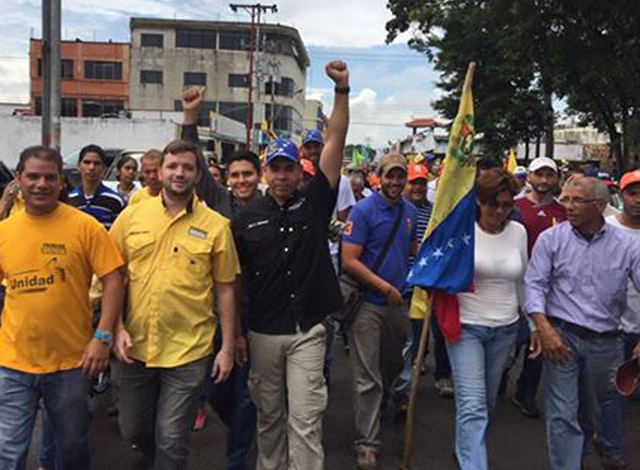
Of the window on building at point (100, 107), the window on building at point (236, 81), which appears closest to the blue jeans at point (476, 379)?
the window on building at point (100, 107)

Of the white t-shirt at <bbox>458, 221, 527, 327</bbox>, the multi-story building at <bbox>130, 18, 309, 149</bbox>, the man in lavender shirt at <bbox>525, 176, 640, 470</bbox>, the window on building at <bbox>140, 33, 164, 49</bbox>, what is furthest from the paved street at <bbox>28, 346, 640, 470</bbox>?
the window on building at <bbox>140, 33, 164, 49</bbox>

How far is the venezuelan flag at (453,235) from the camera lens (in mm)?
3938

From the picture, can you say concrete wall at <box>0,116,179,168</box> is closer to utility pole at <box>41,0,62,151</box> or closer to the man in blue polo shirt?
utility pole at <box>41,0,62,151</box>

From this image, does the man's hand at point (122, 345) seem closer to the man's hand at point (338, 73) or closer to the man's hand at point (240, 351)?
the man's hand at point (240, 351)

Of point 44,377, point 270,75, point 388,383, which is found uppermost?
point 270,75

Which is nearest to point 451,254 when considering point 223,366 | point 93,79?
point 223,366

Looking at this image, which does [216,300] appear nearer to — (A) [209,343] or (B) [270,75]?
(A) [209,343]

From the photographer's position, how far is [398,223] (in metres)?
4.51

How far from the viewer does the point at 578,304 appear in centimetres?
374

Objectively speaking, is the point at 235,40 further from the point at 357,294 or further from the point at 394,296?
the point at 394,296

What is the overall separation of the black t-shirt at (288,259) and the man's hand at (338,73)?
53 centimetres

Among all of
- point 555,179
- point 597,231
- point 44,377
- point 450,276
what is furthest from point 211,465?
point 555,179

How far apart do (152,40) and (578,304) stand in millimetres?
71772

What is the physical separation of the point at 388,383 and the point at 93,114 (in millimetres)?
65528
